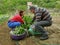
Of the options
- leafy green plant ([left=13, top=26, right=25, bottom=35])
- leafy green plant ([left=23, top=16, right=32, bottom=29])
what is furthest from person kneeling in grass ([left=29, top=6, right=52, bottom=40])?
leafy green plant ([left=23, top=16, right=32, bottom=29])

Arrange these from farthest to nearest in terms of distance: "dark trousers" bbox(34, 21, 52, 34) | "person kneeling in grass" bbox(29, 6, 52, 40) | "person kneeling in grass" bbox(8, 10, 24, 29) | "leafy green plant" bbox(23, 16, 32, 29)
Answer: "leafy green plant" bbox(23, 16, 32, 29) < "person kneeling in grass" bbox(8, 10, 24, 29) < "dark trousers" bbox(34, 21, 52, 34) < "person kneeling in grass" bbox(29, 6, 52, 40)

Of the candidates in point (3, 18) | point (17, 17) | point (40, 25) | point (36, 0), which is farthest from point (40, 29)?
point (36, 0)

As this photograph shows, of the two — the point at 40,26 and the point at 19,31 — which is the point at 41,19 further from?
the point at 19,31

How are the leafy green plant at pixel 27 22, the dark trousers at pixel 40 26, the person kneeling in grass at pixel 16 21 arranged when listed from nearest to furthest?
the dark trousers at pixel 40 26 → the person kneeling in grass at pixel 16 21 → the leafy green plant at pixel 27 22

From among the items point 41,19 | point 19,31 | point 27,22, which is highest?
point 41,19

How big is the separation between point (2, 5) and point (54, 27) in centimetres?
421

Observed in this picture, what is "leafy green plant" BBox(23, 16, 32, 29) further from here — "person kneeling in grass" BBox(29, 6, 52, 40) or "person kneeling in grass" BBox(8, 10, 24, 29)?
"person kneeling in grass" BBox(29, 6, 52, 40)

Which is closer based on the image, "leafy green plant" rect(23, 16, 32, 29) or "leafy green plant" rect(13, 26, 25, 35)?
"leafy green plant" rect(13, 26, 25, 35)

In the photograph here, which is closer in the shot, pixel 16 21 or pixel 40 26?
pixel 40 26

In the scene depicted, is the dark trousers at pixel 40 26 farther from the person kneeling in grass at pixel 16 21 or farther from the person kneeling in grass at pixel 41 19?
the person kneeling in grass at pixel 16 21

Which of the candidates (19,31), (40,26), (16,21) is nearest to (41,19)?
(40,26)

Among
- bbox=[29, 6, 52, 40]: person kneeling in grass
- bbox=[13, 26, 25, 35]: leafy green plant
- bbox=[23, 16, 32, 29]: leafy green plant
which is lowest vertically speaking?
bbox=[23, 16, 32, 29]: leafy green plant

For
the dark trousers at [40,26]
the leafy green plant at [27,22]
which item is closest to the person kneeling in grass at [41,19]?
the dark trousers at [40,26]

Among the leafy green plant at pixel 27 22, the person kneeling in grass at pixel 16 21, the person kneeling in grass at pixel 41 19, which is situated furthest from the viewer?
the leafy green plant at pixel 27 22
